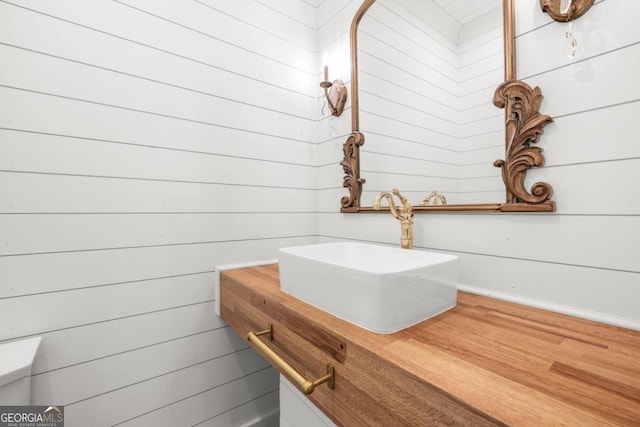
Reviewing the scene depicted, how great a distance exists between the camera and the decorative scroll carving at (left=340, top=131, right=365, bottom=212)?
1249 mm

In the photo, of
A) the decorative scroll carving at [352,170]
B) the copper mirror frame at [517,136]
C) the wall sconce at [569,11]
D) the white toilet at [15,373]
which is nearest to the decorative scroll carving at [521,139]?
the copper mirror frame at [517,136]

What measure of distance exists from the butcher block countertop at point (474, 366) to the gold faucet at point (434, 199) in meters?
0.35

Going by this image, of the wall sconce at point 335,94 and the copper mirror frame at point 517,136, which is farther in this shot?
the wall sconce at point 335,94

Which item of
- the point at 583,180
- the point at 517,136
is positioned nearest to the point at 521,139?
the point at 517,136

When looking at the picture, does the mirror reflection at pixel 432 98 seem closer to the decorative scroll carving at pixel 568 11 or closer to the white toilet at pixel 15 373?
the decorative scroll carving at pixel 568 11

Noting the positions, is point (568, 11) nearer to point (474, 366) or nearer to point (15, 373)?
point (474, 366)

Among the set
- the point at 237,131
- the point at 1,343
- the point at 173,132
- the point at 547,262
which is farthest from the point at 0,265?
the point at 547,262

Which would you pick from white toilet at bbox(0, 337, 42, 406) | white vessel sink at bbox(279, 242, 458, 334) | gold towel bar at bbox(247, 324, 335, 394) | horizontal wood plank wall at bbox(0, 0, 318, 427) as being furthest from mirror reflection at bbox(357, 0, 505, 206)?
white toilet at bbox(0, 337, 42, 406)

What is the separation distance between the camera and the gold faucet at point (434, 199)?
946 millimetres

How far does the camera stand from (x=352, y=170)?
4.13 feet

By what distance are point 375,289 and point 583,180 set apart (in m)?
0.58

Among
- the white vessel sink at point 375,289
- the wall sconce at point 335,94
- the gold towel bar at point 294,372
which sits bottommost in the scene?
the gold towel bar at point 294,372

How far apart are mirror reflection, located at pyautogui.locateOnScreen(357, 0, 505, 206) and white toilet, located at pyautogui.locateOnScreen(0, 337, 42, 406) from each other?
1233 mm

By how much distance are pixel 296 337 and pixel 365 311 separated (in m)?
0.21
